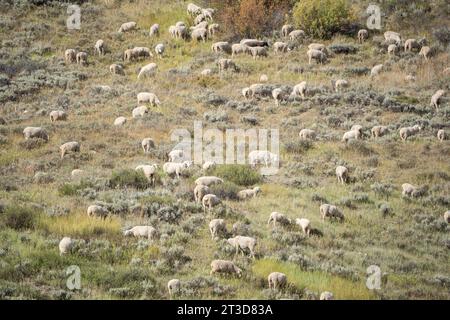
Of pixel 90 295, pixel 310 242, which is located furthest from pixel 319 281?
pixel 90 295

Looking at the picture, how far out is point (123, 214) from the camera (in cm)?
1709

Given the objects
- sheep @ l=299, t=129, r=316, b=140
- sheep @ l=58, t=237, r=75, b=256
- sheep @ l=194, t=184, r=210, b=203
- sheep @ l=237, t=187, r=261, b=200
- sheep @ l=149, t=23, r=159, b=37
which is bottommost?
sheep @ l=237, t=187, r=261, b=200

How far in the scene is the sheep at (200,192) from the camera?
1802cm

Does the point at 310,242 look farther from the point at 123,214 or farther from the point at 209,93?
the point at 209,93

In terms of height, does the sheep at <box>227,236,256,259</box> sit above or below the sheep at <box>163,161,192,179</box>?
above

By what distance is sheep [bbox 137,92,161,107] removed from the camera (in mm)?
27453

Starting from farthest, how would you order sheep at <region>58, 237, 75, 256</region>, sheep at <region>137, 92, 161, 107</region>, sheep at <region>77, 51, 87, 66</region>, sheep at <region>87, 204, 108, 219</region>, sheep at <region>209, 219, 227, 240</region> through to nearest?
1. sheep at <region>77, 51, 87, 66</region>
2. sheep at <region>137, 92, 161, 107</region>
3. sheep at <region>87, 204, 108, 219</region>
4. sheep at <region>209, 219, 227, 240</region>
5. sheep at <region>58, 237, 75, 256</region>

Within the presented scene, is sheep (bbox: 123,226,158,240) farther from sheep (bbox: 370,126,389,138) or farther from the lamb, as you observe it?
sheep (bbox: 370,126,389,138)

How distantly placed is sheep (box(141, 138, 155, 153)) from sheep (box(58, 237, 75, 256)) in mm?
8131

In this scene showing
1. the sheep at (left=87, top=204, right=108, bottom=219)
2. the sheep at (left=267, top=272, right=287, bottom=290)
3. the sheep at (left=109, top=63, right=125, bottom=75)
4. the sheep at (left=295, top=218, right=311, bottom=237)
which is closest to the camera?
the sheep at (left=267, top=272, right=287, bottom=290)

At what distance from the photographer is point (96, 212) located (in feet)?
54.6

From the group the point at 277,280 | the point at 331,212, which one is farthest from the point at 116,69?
the point at 277,280

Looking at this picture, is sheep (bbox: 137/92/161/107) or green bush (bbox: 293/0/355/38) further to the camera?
green bush (bbox: 293/0/355/38)

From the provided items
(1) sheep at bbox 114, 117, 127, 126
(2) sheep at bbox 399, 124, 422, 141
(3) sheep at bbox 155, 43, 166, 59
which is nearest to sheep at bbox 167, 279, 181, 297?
(2) sheep at bbox 399, 124, 422, 141
